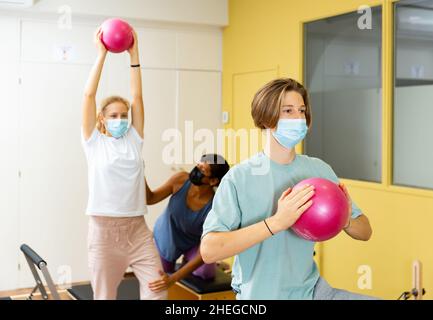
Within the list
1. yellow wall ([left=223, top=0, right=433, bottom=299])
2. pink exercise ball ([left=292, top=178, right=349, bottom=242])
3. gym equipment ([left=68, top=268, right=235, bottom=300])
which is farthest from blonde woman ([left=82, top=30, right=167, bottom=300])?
yellow wall ([left=223, top=0, right=433, bottom=299])

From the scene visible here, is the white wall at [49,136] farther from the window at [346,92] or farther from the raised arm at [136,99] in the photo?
the raised arm at [136,99]

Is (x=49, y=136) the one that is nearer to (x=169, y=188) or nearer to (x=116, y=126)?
(x=169, y=188)

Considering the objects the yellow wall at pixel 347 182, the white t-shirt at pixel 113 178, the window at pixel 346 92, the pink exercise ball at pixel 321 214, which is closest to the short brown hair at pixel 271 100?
the pink exercise ball at pixel 321 214

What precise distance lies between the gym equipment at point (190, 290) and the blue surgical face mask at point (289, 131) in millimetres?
1887

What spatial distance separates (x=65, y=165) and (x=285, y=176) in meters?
3.29

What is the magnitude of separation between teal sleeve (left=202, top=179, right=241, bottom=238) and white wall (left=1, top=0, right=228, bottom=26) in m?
3.39

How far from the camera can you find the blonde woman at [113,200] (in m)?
2.67

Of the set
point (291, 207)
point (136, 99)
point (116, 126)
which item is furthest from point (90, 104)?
point (291, 207)

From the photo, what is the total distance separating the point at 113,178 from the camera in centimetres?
268

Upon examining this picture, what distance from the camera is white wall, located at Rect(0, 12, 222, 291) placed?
14.4 feet

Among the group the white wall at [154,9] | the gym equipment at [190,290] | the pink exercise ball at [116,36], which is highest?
the white wall at [154,9]

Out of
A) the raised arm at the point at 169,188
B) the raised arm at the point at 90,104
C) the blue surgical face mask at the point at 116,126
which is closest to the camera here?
the raised arm at the point at 90,104

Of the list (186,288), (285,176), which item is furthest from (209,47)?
(285,176)
